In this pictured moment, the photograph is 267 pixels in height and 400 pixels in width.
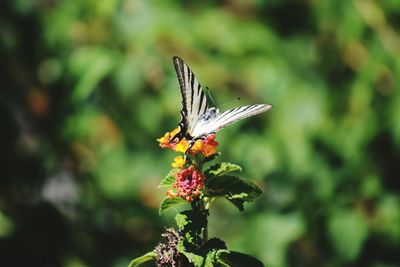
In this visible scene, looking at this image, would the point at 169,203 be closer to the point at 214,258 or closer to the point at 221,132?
the point at 214,258

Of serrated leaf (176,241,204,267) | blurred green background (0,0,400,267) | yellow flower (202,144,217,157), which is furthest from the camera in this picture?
blurred green background (0,0,400,267)

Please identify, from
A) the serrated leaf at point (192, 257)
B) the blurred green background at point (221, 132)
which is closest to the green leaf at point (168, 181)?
the serrated leaf at point (192, 257)

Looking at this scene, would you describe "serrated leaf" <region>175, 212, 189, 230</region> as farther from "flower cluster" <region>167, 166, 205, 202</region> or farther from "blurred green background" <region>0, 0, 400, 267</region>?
"blurred green background" <region>0, 0, 400, 267</region>

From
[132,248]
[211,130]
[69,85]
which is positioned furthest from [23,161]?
[211,130]

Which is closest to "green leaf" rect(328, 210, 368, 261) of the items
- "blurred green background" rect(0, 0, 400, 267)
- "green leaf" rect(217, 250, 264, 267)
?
"blurred green background" rect(0, 0, 400, 267)

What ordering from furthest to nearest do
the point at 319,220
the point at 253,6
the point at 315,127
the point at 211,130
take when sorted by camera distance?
the point at 253,6, the point at 315,127, the point at 319,220, the point at 211,130

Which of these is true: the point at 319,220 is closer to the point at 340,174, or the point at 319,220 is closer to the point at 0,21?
the point at 340,174
